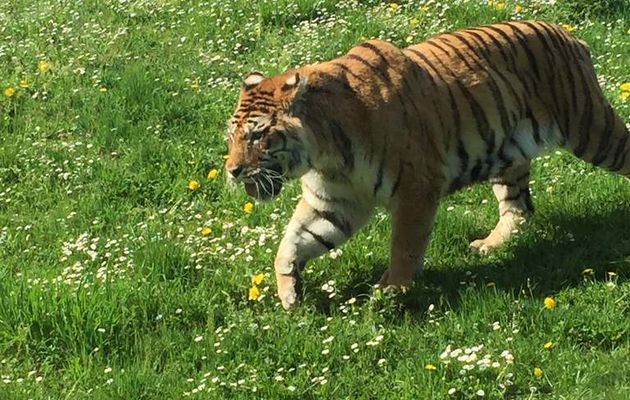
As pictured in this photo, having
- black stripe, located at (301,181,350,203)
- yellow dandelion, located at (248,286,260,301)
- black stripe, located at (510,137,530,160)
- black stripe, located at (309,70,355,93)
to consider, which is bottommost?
yellow dandelion, located at (248,286,260,301)

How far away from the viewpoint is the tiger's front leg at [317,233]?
21.1ft

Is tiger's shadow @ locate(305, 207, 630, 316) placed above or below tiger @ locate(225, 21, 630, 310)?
below

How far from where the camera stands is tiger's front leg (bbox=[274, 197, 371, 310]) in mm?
6434

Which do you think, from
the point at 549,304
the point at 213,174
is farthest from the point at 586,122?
the point at 213,174

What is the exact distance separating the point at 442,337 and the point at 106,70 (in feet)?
16.0

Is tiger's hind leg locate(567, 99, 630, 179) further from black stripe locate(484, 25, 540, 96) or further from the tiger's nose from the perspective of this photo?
the tiger's nose

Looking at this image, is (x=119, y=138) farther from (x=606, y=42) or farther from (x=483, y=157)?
(x=606, y=42)

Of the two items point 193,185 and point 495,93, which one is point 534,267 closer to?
point 495,93

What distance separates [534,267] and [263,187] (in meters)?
1.60

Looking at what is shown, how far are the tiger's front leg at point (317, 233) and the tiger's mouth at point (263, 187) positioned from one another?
Answer: 475 mm

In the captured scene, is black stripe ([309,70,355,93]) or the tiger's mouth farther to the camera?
black stripe ([309,70,355,93])

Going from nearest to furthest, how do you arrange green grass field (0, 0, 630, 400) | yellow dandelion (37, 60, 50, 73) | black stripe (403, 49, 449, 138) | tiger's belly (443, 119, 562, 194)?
green grass field (0, 0, 630, 400), black stripe (403, 49, 449, 138), tiger's belly (443, 119, 562, 194), yellow dandelion (37, 60, 50, 73)

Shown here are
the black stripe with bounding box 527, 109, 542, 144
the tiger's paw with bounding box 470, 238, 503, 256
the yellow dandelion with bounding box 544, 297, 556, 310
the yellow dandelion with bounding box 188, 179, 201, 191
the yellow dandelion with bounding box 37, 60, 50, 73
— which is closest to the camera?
the yellow dandelion with bounding box 544, 297, 556, 310

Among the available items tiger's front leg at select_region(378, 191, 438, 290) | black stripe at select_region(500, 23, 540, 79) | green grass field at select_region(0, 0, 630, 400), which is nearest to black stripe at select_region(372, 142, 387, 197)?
tiger's front leg at select_region(378, 191, 438, 290)
